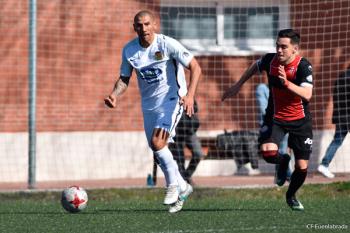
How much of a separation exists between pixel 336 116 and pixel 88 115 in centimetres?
402

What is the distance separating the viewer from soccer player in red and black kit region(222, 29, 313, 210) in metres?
10.9

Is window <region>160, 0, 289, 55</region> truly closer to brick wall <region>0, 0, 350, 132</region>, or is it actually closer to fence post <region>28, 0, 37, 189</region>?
brick wall <region>0, 0, 350, 132</region>

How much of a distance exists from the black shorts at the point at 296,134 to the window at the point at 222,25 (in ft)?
22.0

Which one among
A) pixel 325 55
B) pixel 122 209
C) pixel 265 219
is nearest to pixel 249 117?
pixel 325 55

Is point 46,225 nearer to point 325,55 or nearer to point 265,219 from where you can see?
point 265,219

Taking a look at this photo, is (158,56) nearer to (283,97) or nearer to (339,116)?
(283,97)

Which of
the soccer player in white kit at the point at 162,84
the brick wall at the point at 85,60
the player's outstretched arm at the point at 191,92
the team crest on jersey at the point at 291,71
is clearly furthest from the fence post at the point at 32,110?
the team crest on jersey at the point at 291,71

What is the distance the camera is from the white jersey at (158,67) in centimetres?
1115

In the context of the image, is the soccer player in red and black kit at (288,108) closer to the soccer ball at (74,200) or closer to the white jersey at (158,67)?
the white jersey at (158,67)

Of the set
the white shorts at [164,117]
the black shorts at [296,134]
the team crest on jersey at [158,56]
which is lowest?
the black shorts at [296,134]

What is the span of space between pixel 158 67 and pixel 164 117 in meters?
0.49

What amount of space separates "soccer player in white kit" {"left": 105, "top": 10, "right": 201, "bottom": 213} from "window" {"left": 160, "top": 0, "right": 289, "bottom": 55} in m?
6.48

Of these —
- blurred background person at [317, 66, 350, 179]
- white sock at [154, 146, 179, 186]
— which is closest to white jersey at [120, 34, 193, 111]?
white sock at [154, 146, 179, 186]

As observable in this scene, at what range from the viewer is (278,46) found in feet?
35.7
